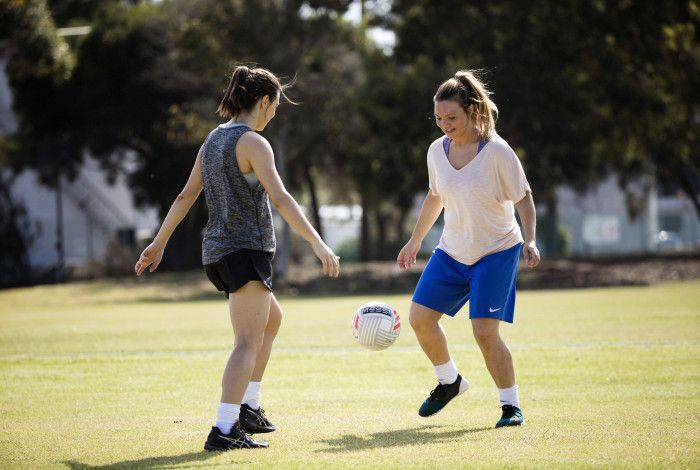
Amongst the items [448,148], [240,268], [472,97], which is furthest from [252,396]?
[472,97]

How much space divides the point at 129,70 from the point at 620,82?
1863cm

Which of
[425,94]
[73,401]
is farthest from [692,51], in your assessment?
[73,401]

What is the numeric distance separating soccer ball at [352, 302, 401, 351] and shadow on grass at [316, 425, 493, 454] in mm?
839

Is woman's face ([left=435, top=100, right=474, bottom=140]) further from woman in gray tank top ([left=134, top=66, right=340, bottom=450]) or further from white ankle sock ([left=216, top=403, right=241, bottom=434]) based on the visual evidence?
white ankle sock ([left=216, top=403, right=241, bottom=434])

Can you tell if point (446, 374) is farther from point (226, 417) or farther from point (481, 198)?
point (226, 417)

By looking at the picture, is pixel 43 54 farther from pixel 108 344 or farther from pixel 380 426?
pixel 380 426

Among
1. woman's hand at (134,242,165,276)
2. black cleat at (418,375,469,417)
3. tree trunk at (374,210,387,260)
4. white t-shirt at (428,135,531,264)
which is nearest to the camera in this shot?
woman's hand at (134,242,165,276)

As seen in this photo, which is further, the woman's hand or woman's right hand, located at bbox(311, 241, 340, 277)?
the woman's hand

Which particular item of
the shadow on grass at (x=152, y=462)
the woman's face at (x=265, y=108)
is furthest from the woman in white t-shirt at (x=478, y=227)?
the shadow on grass at (x=152, y=462)

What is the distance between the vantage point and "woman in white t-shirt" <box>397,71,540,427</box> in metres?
7.01

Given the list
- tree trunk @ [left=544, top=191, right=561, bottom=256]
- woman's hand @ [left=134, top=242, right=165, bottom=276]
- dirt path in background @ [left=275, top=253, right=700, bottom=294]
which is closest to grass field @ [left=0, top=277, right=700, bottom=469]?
woman's hand @ [left=134, top=242, right=165, bottom=276]

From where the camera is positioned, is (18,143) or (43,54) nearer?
(43,54)

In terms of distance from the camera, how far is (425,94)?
31766 mm

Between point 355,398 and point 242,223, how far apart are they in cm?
271
